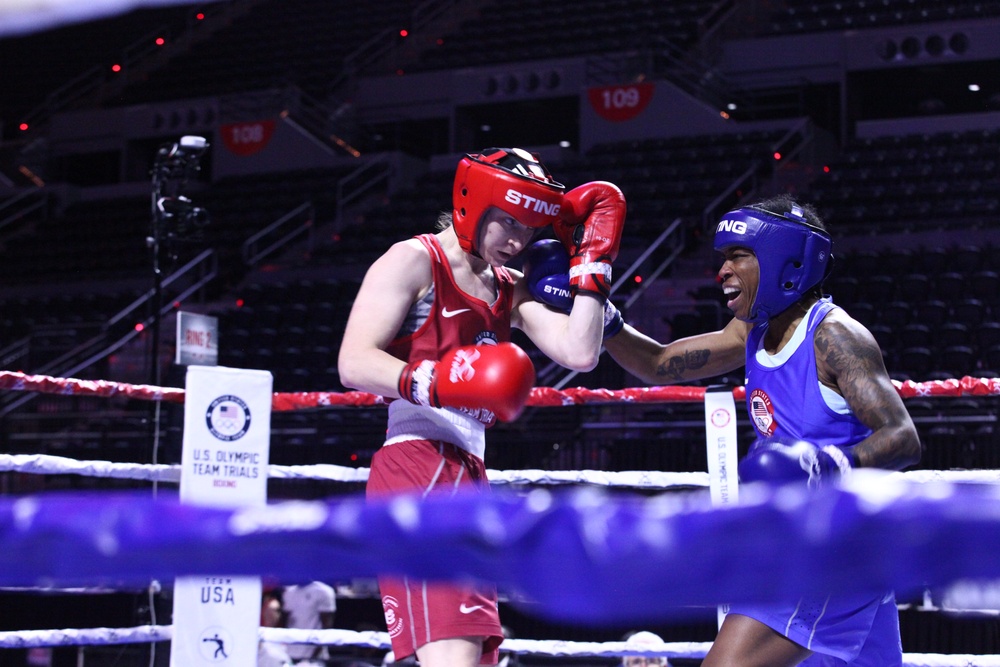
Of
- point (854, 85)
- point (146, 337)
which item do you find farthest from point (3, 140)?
point (854, 85)

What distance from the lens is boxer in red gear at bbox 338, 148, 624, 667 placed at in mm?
1699

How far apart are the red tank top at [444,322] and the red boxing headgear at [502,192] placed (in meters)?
0.06

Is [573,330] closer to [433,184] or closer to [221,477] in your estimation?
[221,477]

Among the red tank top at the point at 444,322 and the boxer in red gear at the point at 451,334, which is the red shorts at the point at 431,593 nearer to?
the boxer in red gear at the point at 451,334

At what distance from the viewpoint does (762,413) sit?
206cm

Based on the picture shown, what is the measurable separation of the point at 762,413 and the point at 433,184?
1052 cm

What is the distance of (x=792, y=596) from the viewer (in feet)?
2.01

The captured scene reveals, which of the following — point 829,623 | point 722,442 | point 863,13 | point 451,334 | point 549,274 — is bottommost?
point 829,623

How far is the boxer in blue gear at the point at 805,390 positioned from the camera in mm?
1839

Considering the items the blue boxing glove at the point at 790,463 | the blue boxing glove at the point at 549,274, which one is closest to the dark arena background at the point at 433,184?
the blue boxing glove at the point at 549,274

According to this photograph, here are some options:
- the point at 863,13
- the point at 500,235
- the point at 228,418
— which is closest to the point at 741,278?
the point at 500,235

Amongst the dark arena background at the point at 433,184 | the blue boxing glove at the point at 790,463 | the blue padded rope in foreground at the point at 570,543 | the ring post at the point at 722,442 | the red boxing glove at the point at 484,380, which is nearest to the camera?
the blue padded rope in foreground at the point at 570,543

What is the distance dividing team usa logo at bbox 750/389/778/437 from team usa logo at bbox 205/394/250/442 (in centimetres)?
147

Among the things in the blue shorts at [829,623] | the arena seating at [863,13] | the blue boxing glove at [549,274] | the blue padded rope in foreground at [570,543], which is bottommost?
the blue shorts at [829,623]
